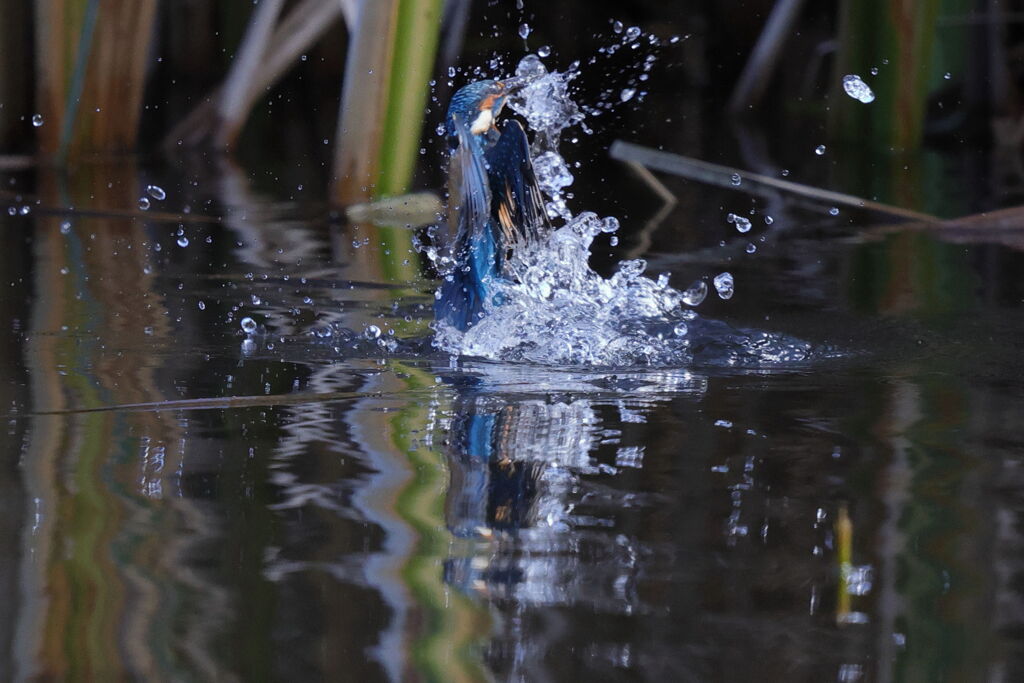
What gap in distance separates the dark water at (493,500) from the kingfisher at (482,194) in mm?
140

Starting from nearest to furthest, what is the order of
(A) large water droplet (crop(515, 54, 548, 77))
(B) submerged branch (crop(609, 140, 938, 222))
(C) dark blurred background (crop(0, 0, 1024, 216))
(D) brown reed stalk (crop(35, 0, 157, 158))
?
1. (A) large water droplet (crop(515, 54, 548, 77))
2. (B) submerged branch (crop(609, 140, 938, 222))
3. (D) brown reed stalk (crop(35, 0, 157, 158))
4. (C) dark blurred background (crop(0, 0, 1024, 216))

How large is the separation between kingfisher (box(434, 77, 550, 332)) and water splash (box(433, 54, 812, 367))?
0.09ft

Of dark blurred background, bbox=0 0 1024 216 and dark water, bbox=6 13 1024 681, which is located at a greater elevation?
dark blurred background, bbox=0 0 1024 216

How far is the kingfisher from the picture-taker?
2.52m

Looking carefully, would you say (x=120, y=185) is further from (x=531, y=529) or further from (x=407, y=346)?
(x=531, y=529)

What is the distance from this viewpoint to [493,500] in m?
1.64

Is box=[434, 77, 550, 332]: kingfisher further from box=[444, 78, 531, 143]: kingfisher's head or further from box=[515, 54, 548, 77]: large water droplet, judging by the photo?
box=[515, 54, 548, 77]: large water droplet

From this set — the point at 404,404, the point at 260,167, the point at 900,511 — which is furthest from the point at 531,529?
the point at 260,167

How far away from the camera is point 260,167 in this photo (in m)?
5.39

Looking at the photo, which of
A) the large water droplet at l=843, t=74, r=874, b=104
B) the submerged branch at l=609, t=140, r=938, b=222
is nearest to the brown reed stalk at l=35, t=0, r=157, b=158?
the submerged branch at l=609, t=140, r=938, b=222

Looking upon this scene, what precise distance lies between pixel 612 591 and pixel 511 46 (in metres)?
6.90

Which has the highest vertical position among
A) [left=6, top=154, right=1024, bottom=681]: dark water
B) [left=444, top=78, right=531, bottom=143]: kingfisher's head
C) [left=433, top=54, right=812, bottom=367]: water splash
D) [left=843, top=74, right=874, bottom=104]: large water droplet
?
[left=843, top=74, right=874, bottom=104]: large water droplet

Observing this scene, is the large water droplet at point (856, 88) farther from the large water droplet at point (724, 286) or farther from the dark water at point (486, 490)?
the large water droplet at point (724, 286)

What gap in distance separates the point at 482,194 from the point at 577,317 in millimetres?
248
